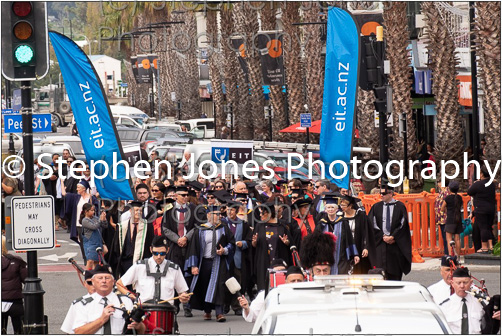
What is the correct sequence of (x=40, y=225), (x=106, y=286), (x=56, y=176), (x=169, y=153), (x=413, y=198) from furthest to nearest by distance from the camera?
(x=169, y=153), (x=56, y=176), (x=413, y=198), (x=40, y=225), (x=106, y=286)

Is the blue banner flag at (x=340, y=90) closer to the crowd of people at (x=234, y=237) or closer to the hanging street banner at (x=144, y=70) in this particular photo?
the crowd of people at (x=234, y=237)

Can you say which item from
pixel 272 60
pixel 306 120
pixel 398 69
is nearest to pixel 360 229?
pixel 398 69

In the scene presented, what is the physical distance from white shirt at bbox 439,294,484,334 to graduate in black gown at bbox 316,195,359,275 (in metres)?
5.19

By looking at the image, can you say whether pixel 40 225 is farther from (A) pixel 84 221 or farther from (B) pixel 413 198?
(B) pixel 413 198

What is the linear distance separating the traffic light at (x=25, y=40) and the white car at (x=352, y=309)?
16.9ft

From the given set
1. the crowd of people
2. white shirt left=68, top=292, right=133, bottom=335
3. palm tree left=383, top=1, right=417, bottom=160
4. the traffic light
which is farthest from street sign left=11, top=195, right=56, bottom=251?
palm tree left=383, top=1, right=417, bottom=160

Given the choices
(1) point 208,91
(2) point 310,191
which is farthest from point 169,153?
A: (1) point 208,91

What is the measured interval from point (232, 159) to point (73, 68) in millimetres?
9021

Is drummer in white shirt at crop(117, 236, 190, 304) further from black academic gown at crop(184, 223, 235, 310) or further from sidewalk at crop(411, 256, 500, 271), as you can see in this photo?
sidewalk at crop(411, 256, 500, 271)

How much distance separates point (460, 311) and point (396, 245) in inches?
289

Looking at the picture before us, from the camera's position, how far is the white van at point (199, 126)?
54.8 metres

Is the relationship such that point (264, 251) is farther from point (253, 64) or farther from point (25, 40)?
point (253, 64)

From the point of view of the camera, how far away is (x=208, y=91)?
8119 centimetres

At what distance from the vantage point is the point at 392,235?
17.8 meters
